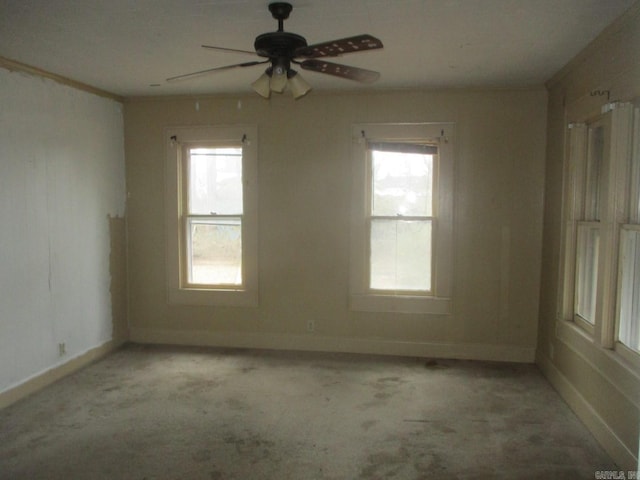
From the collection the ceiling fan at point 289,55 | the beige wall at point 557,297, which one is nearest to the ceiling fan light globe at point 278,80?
the ceiling fan at point 289,55

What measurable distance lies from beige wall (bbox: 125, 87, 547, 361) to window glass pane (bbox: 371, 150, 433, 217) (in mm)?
288

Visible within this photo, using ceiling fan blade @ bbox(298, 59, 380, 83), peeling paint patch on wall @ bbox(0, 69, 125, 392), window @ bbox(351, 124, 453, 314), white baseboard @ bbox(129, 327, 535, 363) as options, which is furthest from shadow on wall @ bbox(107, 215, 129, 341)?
ceiling fan blade @ bbox(298, 59, 380, 83)

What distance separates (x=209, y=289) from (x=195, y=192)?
1042 millimetres

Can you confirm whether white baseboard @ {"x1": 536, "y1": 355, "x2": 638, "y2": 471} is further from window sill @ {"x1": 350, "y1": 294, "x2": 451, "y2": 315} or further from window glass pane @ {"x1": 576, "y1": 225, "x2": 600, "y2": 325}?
window sill @ {"x1": 350, "y1": 294, "x2": 451, "y2": 315}

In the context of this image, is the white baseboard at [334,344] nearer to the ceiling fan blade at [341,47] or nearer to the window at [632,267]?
the window at [632,267]

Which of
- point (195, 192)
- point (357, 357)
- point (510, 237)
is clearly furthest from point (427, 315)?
point (195, 192)

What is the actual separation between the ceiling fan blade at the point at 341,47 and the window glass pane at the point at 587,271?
216cm

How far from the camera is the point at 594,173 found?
335 cm

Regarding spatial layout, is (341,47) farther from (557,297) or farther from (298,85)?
(557,297)

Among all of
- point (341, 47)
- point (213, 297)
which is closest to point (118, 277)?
point (213, 297)

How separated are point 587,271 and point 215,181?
3500 mm

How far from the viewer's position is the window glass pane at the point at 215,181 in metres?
4.82

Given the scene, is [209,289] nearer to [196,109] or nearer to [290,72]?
[196,109]

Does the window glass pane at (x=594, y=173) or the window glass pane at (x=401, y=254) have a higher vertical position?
the window glass pane at (x=594, y=173)
